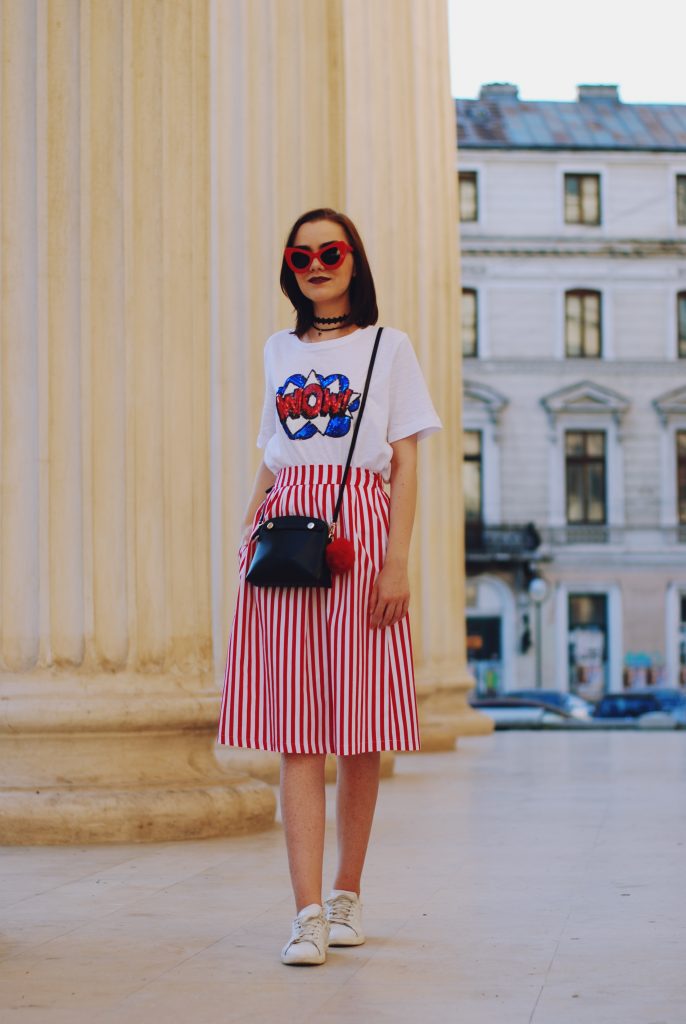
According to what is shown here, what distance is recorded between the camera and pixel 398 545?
6297 millimetres

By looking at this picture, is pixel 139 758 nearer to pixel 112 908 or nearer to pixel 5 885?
pixel 5 885

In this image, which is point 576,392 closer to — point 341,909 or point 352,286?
point 352,286

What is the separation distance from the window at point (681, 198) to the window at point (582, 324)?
3687mm

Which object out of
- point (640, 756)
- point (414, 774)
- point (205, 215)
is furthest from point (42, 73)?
point (640, 756)

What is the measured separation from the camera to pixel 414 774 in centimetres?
1557

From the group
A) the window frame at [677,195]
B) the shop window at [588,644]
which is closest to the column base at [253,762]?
the shop window at [588,644]

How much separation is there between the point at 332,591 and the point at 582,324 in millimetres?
49449

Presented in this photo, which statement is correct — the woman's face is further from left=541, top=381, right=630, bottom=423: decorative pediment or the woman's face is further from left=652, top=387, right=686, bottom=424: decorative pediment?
left=652, top=387, right=686, bottom=424: decorative pediment

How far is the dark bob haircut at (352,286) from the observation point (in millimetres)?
6492

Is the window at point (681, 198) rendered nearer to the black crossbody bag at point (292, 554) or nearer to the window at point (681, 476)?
the window at point (681, 476)

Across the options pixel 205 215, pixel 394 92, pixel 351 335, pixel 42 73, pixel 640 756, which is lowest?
pixel 640 756

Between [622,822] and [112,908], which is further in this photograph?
[622,822]

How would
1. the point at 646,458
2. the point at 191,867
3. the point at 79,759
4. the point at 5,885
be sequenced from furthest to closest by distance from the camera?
the point at 646,458 < the point at 79,759 < the point at 191,867 < the point at 5,885

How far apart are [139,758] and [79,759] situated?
33cm
